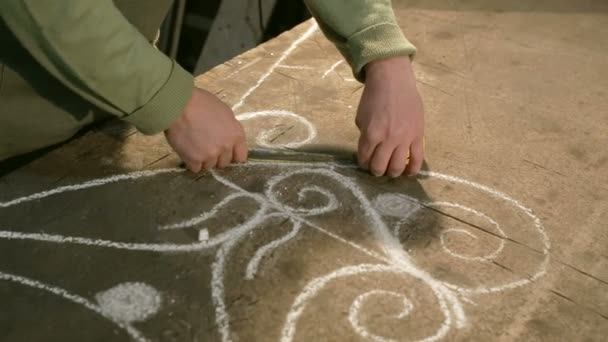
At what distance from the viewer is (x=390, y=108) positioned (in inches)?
40.4

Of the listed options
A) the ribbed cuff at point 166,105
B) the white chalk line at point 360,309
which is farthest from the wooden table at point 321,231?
the ribbed cuff at point 166,105

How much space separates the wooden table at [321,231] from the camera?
794 mm

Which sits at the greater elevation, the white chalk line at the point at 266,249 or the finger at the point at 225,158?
the finger at the point at 225,158

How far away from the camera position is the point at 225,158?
102 centimetres

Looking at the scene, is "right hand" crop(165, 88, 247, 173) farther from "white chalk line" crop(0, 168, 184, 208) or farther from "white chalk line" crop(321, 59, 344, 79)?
"white chalk line" crop(321, 59, 344, 79)

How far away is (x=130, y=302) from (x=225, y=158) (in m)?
0.30

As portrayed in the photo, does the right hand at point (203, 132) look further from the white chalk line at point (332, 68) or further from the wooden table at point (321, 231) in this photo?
the white chalk line at point (332, 68)

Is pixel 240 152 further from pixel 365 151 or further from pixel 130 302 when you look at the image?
pixel 130 302

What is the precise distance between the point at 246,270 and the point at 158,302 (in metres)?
0.12

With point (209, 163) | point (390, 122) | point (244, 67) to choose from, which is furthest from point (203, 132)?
point (244, 67)

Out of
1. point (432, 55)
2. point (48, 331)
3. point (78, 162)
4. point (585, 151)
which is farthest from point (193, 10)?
point (48, 331)

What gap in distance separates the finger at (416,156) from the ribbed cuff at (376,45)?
0.51ft

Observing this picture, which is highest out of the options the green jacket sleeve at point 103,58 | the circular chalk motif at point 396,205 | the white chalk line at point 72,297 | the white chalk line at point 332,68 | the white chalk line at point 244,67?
the green jacket sleeve at point 103,58

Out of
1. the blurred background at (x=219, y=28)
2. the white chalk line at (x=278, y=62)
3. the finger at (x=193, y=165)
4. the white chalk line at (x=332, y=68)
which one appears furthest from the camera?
the blurred background at (x=219, y=28)
